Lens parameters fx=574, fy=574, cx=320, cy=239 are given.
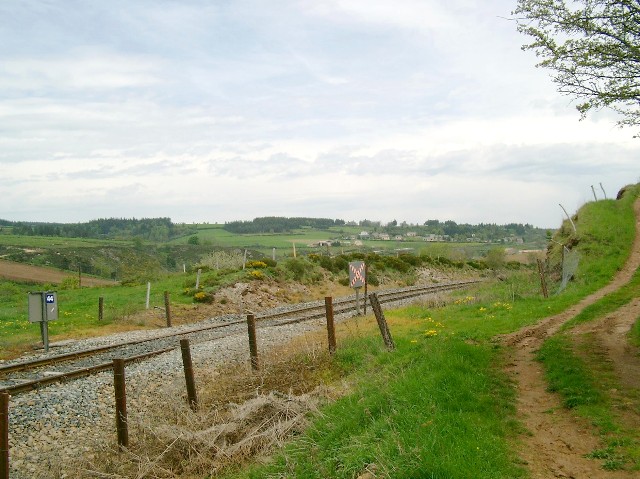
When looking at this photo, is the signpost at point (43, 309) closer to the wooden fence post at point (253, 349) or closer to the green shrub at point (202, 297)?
the wooden fence post at point (253, 349)

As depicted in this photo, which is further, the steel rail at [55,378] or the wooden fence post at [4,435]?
the steel rail at [55,378]

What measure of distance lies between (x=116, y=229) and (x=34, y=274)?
88.3 m

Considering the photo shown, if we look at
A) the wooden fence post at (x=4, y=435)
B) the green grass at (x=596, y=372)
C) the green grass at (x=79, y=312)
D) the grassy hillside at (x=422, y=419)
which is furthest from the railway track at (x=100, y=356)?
the green grass at (x=596, y=372)

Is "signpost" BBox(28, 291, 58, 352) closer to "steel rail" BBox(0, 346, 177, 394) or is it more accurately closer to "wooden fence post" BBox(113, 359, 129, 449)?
"steel rail" BBox(0, 346, 177, 394)

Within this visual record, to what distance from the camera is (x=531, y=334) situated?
12688 millimetres

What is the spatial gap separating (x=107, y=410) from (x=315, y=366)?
164 inches

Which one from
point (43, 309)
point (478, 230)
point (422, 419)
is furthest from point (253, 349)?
point (478, 230)

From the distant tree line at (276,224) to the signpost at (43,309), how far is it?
334 feet

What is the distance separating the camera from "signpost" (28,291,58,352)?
55.1 feet

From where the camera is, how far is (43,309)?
16828 mm

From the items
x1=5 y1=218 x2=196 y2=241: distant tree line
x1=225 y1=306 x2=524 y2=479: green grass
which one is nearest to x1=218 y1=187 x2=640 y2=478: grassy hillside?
x1=225 y1=306 x2=524 y2=479: green grass

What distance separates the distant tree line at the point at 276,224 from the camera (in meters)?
123

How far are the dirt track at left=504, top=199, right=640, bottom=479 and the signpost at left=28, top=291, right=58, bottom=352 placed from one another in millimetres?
12881

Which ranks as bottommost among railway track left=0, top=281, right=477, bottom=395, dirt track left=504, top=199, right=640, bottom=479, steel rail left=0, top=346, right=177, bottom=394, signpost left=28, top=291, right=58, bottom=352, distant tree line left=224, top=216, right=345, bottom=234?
railway track left=0, top=281, right=477, bottom=395
